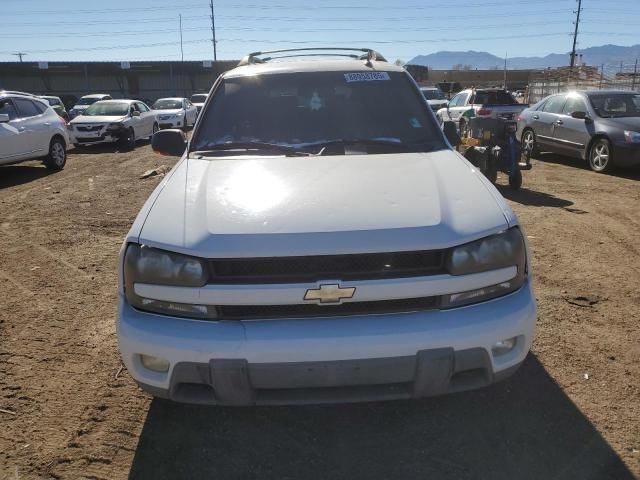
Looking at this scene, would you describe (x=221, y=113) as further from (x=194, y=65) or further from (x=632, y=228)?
(x=194, y=65)

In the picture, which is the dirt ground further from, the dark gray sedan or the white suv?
the dark gray sedan

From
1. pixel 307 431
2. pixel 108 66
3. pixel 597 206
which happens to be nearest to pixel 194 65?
pixel 108 66

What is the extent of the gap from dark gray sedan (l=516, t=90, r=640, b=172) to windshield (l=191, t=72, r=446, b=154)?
7386 mm

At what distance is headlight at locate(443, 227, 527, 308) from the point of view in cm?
230

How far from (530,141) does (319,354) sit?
38.0ft

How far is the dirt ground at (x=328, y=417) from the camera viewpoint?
96.0 inches

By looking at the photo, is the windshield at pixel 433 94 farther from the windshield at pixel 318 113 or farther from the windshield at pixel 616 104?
the windshield at pixel 318 113

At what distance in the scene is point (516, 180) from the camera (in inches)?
338

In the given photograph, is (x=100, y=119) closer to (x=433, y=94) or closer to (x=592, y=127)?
(x=592, y=127)

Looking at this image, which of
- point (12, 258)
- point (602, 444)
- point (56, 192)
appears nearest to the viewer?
point (602, 444)

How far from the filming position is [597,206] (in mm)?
7418

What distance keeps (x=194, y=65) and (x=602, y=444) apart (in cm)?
5638

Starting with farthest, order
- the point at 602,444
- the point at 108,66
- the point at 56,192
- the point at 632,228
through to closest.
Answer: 1. the point at 108,66
2. the point at 56,192
3. the point at 632,228
4. the point at 602,444

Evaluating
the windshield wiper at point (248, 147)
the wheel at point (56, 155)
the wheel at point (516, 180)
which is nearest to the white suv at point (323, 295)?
the windshield wiper at point (248, 147)
